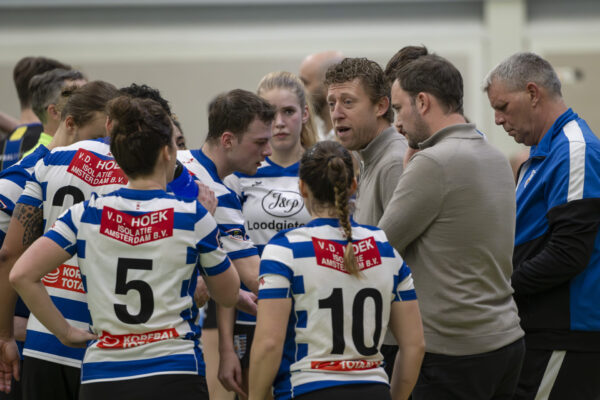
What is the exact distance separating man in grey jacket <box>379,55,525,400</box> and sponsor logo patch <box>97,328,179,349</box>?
767 mm

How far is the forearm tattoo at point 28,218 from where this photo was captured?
2.31m

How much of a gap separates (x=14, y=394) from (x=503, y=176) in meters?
1.90

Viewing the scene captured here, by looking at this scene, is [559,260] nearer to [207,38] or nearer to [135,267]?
[135,267]

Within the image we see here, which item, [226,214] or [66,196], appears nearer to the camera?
[66,196]

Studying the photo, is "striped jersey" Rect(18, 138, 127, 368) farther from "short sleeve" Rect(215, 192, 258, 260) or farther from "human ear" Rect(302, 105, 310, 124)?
"human ear" Rect(302, 105, 310, 124)

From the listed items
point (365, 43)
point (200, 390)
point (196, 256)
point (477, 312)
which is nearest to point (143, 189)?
point (196, 256)

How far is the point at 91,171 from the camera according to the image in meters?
2.28

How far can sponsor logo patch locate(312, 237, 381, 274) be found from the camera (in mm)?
1923

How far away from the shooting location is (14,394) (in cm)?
263

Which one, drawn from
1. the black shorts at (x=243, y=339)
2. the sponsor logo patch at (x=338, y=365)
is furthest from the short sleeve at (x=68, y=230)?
the black shorts at (x=243, y=339)

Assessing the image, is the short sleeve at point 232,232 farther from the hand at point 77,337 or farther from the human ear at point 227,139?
the hand at point 77,337

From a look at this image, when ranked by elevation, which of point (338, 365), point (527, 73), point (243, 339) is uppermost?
point (527, 73)

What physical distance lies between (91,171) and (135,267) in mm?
509

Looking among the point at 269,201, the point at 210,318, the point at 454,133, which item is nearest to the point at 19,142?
the point at 210,318
